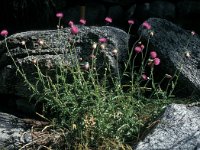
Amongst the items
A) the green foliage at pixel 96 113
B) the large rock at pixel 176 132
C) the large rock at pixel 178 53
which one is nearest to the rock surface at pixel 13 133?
the green foliage at pixel 96 113

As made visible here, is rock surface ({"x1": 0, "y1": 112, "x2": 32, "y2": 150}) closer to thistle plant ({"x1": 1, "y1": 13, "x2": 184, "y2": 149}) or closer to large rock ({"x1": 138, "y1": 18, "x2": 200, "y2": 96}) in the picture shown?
thistle plant ({"x1": 1, "y1": 13, "x2": 184, "y2": 149})

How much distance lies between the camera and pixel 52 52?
451 cm

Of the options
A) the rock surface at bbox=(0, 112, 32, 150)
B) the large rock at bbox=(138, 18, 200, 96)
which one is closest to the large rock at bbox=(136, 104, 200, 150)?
the large rock at bbox=(138, 18, 200, 96)

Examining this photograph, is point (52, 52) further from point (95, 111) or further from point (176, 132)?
point (176, 132)

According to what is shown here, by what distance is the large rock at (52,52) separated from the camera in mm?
4402

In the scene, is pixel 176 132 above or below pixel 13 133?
above

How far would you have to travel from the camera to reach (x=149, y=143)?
363 cm

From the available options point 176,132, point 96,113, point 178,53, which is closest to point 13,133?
point 96,113

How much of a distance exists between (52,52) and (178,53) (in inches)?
34.7

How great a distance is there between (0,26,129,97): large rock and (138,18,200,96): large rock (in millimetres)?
244

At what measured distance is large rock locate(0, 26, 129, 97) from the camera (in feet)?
14.4

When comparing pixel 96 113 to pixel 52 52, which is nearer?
pixel 96 113

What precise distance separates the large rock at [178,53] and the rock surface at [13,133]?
1044 millimetres

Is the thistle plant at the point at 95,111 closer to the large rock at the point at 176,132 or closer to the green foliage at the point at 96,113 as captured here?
the green foliage at the point at 96,113
